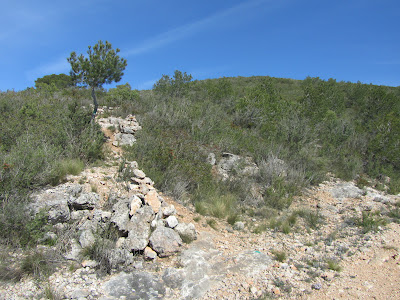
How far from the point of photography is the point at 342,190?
8.20 m

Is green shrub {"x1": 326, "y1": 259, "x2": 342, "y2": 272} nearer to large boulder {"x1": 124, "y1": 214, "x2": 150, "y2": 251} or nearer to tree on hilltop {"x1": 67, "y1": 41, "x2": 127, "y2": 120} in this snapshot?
large boulder {"x1": 124, "y1": 214, "x2": 150, "y2": 251}

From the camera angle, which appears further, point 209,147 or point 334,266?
point 209,147

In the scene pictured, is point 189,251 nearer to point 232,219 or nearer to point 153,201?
point 153,201

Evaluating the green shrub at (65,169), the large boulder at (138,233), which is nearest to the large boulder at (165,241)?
the large boulder at (138,233)

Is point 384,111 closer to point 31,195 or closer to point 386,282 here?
point 386,282

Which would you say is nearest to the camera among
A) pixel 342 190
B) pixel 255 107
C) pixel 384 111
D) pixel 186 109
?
pixel 342 190

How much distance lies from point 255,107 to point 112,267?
10998 mm

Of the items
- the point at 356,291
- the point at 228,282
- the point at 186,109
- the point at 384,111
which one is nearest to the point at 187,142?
the point at 186,109

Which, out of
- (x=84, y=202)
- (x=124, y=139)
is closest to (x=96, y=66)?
(x=124, y=139)

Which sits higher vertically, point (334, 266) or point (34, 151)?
point (34, 151)

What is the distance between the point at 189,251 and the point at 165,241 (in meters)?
0.47

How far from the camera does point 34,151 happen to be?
504cm

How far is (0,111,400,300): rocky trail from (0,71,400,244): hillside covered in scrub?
0.48m

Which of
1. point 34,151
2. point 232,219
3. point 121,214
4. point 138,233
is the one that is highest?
point 34,151
